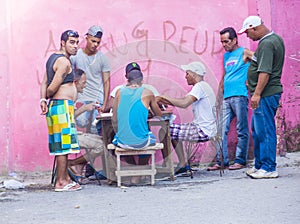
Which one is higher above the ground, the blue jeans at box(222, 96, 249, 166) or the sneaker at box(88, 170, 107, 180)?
the blue jeans at box(222, 96, 249, 166)

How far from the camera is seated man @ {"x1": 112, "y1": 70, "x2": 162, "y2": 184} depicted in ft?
20.8

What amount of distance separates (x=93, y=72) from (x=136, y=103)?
1.19 metres

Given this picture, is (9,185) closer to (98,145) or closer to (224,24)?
(98,145)

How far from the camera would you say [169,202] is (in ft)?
17.6

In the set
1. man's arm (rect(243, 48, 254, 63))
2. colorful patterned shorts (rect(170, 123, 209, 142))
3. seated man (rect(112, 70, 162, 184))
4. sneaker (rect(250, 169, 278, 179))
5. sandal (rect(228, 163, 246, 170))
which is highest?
man's arm (rect(243, 48, 254, 63))

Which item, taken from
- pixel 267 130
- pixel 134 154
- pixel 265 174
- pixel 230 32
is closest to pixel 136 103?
pixel 134 154

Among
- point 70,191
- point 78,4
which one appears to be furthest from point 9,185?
point 78,4

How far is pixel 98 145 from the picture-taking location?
6812 millimetres

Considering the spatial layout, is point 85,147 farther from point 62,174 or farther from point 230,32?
point 230,32

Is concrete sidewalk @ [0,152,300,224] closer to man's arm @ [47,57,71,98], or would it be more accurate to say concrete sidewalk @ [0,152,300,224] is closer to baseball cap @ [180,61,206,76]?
man's arm @ [47,57,71,98]

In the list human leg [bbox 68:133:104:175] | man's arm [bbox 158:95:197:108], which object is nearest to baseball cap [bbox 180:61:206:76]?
man's arm [bbox 158:95:197:108]

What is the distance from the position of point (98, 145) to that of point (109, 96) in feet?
3.06

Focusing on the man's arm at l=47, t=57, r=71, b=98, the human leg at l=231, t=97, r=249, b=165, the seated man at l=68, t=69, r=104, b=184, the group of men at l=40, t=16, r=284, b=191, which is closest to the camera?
the man's arm at l=47, t=57, r=71, b=98

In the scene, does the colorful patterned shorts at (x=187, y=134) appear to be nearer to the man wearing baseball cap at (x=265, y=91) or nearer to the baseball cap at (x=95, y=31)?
the man wearing baseball cap at (x=265, y=91)
